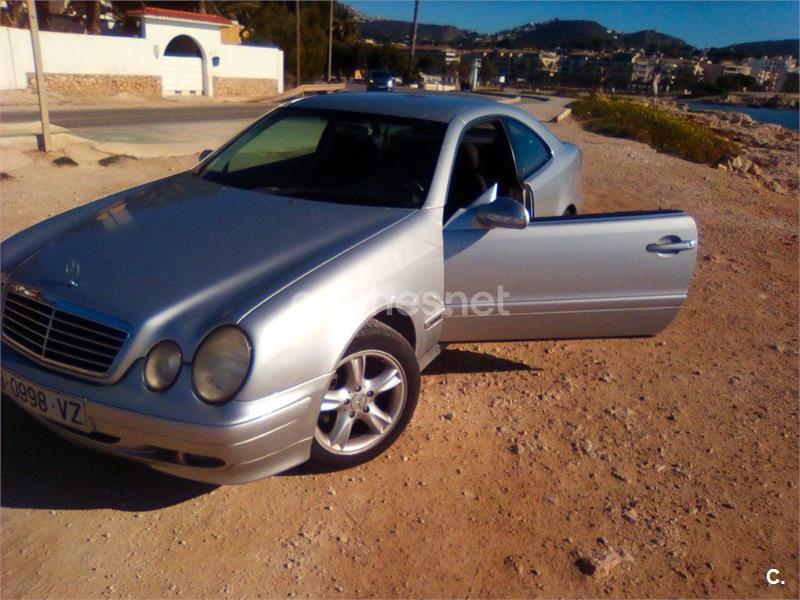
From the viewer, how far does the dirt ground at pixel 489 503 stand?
8.14 feet

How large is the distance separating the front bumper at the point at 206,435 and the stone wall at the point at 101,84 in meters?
26.2

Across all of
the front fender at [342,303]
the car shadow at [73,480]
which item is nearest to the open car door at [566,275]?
the front fender at [342,303]

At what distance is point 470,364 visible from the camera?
4.22m

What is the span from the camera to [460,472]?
3.12m

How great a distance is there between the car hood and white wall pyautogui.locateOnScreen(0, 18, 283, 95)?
24633 millimetres

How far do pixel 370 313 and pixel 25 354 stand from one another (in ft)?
4.51

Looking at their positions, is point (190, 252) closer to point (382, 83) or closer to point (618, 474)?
point (618, 474)

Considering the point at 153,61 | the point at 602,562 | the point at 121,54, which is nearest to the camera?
the point at 602,562

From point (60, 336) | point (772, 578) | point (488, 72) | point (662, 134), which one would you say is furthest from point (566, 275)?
point (488, 72)

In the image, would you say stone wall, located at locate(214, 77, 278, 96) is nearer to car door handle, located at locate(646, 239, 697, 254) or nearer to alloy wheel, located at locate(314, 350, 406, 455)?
car door handle, located at locate(646, 239, 697, 254)

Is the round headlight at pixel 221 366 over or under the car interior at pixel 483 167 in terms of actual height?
under

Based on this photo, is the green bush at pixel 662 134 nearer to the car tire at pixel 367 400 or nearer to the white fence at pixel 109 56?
the car tire at pixel 367 400

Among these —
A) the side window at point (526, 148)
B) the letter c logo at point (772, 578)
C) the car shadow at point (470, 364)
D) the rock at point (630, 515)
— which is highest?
the side window at point (526, 148)

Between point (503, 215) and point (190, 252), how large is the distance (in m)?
1.46
